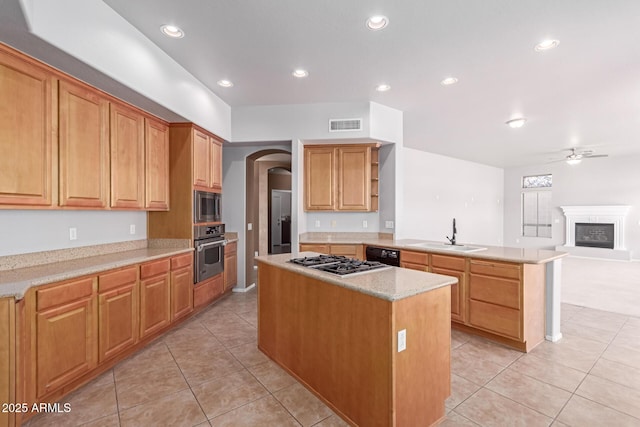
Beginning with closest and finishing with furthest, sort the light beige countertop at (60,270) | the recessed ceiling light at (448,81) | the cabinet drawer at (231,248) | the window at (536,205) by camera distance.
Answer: the light beige countertop at (60,270) → the recessed ceiling light at (448,81) → the cabinet drawer at (231,248) → the window at (536,205)

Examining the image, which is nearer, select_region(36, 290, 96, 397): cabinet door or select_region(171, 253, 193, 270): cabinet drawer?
select_region(36, 290, 96, 397): cabinet door

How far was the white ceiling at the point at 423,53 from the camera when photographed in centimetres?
233

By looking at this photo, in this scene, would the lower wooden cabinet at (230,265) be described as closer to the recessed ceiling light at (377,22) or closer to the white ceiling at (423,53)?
the white ceiling at (423,53)

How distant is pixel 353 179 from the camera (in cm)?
469

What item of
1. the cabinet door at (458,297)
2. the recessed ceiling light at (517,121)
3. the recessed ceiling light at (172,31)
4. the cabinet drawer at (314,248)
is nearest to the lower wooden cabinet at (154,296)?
the cabinet drawer at (314,248)

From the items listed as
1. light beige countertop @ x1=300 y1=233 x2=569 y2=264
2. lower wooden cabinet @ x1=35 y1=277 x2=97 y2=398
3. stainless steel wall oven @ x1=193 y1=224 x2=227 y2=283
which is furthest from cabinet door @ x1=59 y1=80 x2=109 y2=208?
light beige countertop @ x1=300 y1=233 x2=569 y2=264

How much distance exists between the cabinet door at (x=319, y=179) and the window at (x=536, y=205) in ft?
28.2

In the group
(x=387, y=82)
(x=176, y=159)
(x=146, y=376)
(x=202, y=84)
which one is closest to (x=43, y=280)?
(x=146, y=376)

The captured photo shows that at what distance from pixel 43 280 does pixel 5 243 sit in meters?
0.66

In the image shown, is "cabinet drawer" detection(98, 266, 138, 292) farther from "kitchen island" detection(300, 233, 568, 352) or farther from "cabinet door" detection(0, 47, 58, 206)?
"kitchen island" detection(300, 233, 568, 352)

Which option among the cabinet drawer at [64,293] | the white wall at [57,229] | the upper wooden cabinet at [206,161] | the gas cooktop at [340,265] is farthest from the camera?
the upper wooden cabinet at [206,161]

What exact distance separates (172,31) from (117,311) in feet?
8.26

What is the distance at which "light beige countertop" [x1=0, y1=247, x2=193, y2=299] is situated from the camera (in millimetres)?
1779

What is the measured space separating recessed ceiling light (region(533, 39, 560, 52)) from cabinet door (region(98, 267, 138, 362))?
431cm
